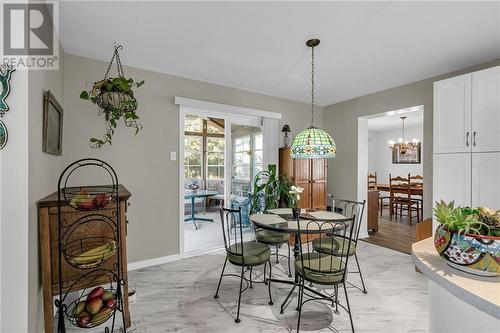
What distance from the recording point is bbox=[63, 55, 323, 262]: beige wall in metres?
2.67

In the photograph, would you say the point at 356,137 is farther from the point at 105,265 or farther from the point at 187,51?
the point at 105,265

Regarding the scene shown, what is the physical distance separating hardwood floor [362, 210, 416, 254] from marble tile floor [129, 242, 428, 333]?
0.87 m

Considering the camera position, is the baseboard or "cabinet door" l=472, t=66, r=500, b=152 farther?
the baseboard

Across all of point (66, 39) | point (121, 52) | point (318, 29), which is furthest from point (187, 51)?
point (318, 29)

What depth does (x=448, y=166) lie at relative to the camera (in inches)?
110


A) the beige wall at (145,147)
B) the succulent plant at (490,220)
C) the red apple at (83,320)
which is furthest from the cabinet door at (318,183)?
the red apple at (83,320)

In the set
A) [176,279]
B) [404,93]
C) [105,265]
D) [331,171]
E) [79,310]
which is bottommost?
[176,279]

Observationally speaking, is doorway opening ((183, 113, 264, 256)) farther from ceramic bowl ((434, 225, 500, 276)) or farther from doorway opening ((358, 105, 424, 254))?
ceramic bowl ((434, 225, 500, 276))

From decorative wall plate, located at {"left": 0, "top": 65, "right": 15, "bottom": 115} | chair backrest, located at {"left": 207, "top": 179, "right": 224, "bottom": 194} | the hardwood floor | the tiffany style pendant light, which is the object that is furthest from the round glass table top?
chair backrest, located at {"left": 207, "top": 179, "right": 224, "bottom": 194}

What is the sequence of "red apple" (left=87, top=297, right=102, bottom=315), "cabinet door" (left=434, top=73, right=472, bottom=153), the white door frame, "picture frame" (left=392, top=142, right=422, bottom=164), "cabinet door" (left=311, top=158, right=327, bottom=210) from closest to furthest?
1. "red apple" (left=87, top=297, right=102, bottom=315)
2. "cabinet door" (left=434, top=73, right=472, bottom=153)
3. the white door frame
4. "cabinet door" (left=311, top=158, right=327, bottom=210)
5. "picture frame" (left=392, top=142, right=422, bottom=164)

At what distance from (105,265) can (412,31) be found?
3260 millimetres

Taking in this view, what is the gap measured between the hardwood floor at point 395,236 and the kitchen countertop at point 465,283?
299cm

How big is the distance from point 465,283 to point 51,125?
2.73 m

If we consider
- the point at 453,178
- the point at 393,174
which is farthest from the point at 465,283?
the point at 393,174
